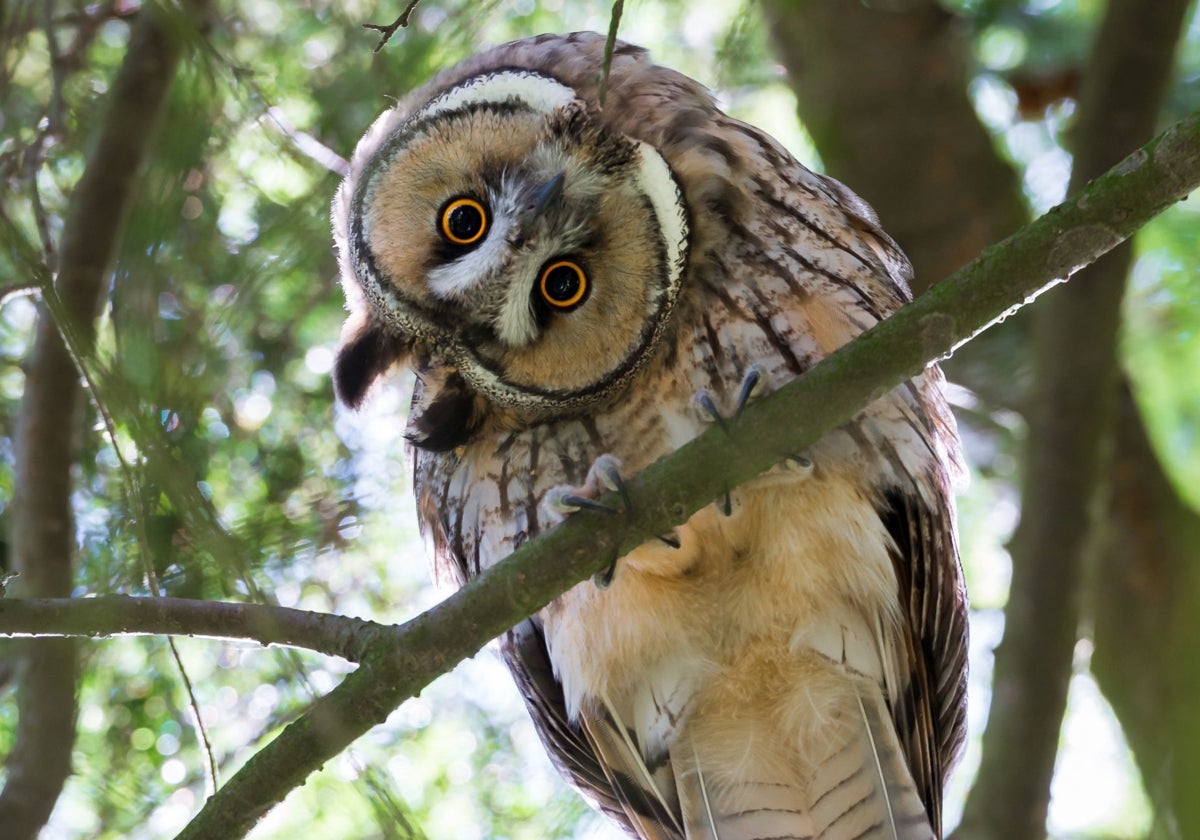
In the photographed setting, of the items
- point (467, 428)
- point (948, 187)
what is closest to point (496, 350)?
point (467, 428)

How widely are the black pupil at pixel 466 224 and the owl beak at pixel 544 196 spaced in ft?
0.41

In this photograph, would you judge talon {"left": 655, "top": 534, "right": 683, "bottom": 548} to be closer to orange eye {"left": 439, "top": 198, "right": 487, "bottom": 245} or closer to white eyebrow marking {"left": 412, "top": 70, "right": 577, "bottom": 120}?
orange eye {"left": 439, "top": 198, "right": 487, "bottom": 245}

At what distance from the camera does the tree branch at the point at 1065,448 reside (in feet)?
8.95

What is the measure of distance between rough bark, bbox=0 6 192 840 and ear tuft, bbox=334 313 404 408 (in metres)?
0.46

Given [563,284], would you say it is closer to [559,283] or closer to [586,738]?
[559,283]

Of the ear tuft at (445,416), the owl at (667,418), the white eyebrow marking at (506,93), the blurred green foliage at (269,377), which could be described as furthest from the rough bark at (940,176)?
the ear tuft at (445,416)

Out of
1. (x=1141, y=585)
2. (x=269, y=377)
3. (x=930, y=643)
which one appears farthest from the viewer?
(x=1141, y=585)

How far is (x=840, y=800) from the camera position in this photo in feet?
7.97

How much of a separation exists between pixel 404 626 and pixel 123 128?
1.62m

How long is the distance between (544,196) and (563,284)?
0.50ft

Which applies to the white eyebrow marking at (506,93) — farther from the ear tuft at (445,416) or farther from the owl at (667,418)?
the ear tuft at (445,416)

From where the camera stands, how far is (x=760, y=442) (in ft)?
5.48

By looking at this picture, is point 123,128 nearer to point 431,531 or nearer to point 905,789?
point 431,531

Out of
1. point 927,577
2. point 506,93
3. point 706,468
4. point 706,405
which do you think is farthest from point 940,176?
point 706,468
